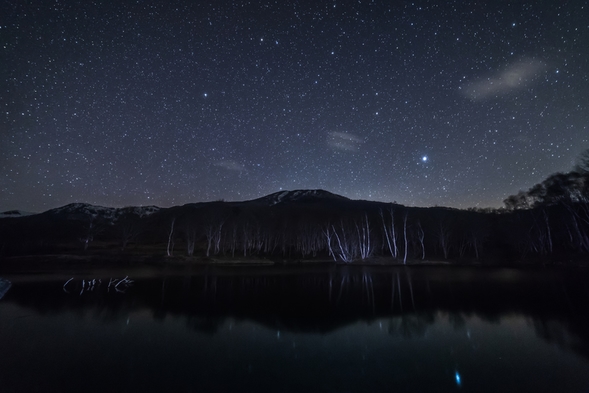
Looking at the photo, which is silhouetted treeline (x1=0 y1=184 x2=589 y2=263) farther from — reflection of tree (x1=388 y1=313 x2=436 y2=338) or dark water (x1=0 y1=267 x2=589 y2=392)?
reflection of tree (x1=388 y1=313 x2=436 y2=338)

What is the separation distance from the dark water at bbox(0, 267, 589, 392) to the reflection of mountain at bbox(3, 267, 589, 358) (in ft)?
→ 0.36

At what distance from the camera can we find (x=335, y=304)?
16.7m

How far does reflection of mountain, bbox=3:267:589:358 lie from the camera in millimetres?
12375

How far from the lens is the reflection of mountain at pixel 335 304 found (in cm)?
1238

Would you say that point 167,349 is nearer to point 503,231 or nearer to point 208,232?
point 208,232

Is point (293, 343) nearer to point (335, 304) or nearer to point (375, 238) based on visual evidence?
point (335, 304)

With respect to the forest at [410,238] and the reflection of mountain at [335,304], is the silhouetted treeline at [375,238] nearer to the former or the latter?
the forest at [410,238]

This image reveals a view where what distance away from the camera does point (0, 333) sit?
1070cm

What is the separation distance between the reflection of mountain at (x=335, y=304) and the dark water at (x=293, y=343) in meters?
0.11

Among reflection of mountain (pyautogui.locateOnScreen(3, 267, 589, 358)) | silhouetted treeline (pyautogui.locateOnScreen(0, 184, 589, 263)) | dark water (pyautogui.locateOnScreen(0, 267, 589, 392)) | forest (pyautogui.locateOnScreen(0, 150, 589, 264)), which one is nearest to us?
dark water (pyautogui.locateOnScreen(0, 267, 589, 392))

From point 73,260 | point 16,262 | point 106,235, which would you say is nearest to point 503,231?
point 73,260

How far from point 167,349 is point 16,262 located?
5830cm

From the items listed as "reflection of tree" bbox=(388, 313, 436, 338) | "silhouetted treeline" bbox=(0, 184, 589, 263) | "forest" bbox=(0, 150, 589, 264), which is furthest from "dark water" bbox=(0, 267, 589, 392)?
"silhouetted treeline" bbox=(0, 184, 589, 263)

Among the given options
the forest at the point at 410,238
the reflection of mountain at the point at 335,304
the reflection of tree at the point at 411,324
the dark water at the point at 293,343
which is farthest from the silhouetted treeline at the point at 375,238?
the reflection of tree at the point at 411,324
